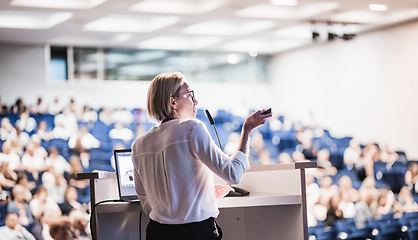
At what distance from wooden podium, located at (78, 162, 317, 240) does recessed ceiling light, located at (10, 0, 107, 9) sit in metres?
3.59

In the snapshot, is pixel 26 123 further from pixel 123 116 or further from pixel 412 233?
pixel 412 233

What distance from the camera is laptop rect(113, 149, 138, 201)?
194 centimetres

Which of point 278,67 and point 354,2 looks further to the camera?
point 278,67

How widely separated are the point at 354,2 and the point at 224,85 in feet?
10.6

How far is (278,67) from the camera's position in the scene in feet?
28.2

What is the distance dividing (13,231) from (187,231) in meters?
2.94

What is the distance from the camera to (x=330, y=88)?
301 inches

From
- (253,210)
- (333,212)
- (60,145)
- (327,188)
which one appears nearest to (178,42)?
(60,145)

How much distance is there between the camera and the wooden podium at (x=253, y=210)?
72.8 inches

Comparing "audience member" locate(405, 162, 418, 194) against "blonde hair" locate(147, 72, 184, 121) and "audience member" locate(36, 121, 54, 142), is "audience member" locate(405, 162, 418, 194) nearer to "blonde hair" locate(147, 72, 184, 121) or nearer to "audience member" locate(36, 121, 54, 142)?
"audience member" locate(36, 121, 54, 142)

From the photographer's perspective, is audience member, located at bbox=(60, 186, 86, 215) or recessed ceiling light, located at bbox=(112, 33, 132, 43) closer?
audience member, located at bbox=(60, 186, 86, 215)

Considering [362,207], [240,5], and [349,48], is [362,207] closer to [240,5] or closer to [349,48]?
[240,5]

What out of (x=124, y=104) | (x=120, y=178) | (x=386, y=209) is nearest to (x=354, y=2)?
(x=386, y=209)

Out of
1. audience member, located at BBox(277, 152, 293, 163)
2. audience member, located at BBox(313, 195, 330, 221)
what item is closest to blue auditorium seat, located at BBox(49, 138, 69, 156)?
audience member, located at BBox(277, 152, 293, 163)
